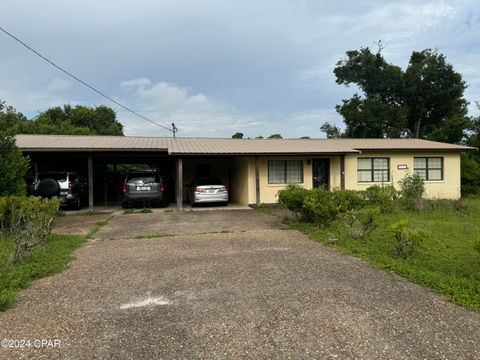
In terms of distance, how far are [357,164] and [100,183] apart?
15207mm

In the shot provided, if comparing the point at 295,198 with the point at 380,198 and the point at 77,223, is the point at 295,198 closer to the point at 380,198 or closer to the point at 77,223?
the point at 380,198

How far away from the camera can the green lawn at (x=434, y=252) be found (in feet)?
17.2

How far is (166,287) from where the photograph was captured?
523cm

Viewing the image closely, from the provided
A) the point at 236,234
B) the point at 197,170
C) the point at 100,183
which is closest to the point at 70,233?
the point at 236,234

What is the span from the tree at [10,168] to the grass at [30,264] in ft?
7.14

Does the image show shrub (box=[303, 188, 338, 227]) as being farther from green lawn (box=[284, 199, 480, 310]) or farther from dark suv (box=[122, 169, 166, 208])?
dark suv (box=[122, 169, 166, 208])

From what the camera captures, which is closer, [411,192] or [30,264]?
[30,264]

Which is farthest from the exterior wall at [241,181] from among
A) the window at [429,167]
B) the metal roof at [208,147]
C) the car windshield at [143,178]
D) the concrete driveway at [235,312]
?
the concrete driveway at [235,312]

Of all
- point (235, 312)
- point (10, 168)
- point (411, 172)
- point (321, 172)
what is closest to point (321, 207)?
point (235, 312)

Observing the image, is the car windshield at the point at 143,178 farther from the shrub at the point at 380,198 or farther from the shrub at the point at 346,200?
the shrub at the point at 380,198

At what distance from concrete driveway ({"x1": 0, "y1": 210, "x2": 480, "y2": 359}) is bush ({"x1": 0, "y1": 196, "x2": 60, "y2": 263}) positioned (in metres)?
1.07

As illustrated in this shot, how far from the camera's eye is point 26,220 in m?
7.83

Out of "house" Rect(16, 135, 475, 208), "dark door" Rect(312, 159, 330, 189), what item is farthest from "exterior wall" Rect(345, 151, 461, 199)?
"dark door" Rect(312, 159, 330, 189)

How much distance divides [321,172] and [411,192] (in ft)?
14.3
